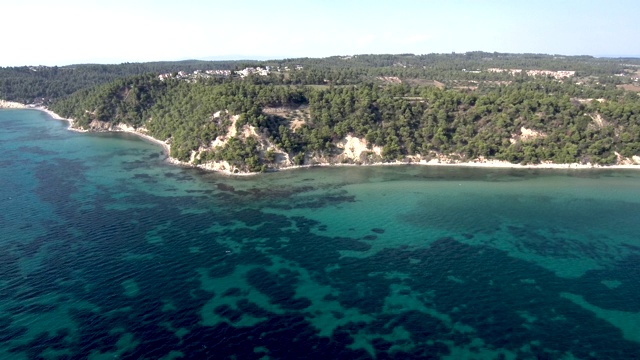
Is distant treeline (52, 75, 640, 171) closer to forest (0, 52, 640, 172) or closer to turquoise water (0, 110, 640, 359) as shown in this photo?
forest (0, 52, 640, 172)

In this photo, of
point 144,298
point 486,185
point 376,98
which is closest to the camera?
point 144,298

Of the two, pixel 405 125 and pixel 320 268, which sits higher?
pixel 405 125

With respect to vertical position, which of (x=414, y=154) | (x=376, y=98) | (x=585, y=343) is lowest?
(x=585, y=343)

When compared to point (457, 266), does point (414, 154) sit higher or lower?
higher

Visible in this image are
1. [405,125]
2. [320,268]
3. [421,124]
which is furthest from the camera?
[421,124]

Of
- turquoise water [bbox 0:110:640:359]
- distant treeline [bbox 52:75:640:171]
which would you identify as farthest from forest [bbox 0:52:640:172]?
turquoise water [bbox 0:110:640:359]

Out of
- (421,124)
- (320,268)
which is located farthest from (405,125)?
(320,268)

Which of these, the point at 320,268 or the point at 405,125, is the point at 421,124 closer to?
the point at 405,125

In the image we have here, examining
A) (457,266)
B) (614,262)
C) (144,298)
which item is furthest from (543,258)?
(144,298)

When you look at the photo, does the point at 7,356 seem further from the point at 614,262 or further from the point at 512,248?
the point at 614,262

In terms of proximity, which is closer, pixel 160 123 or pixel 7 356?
pixel 7 356
